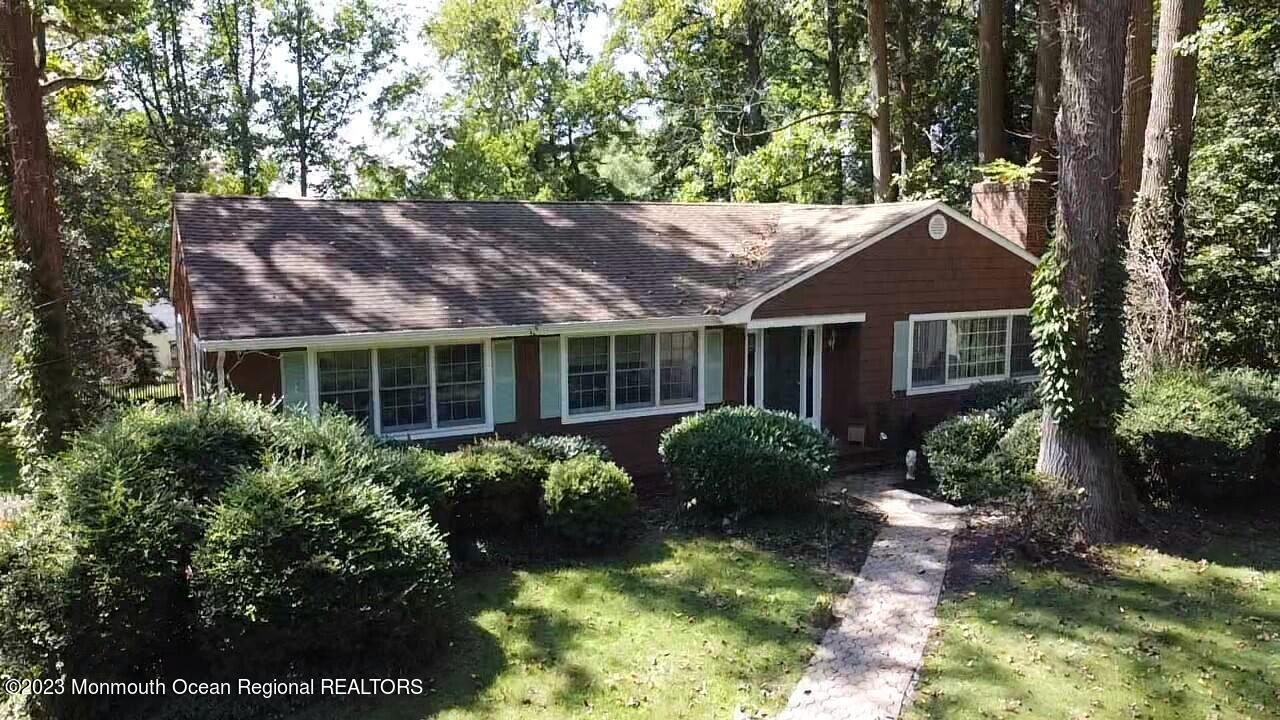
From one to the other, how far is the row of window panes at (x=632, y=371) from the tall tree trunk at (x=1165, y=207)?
702 cm

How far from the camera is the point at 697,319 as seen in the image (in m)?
13.2

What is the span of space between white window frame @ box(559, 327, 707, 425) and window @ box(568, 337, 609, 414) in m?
0.08

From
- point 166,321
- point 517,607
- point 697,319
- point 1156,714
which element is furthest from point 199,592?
point 166,321

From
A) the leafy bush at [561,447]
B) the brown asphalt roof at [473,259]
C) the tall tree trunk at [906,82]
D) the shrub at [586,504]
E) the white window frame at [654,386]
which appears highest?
the tall tree trunk at [906,82]

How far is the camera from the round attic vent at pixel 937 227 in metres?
14.9

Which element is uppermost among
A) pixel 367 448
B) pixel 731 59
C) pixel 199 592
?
pixel 731 59

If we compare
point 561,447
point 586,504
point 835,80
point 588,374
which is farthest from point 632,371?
point 835,80

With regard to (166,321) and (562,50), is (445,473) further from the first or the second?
(562,50)

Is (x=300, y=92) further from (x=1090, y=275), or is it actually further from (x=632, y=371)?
(x=1090, y=275)

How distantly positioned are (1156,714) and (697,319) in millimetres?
8338

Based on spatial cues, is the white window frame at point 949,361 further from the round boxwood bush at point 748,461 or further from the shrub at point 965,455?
the round boxwood bush at point 748,461

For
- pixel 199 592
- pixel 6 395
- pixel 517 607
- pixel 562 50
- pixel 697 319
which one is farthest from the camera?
pixel 562 50

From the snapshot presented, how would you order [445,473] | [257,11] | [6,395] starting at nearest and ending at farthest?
[445,473] → [6,395] → [257,11]

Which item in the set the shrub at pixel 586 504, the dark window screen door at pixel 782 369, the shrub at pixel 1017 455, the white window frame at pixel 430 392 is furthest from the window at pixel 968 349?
the white window frame at pixel 430 392
